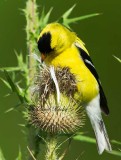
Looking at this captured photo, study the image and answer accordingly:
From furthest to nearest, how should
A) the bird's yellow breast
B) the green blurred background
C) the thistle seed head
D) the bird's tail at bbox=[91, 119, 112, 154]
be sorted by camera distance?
the green blurred background → the bird's tail at bbox=[91, 119, 112, 154] → the bird's yellow breast → the thistle seed head

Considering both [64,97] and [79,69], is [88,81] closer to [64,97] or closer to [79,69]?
[79,69]

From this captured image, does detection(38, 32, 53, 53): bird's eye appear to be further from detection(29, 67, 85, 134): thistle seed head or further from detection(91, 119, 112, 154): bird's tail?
detection(91, 119, 112, 154): bird's tail

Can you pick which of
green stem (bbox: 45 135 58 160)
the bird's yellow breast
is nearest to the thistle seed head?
green stem (bbox: 45 135 58 160)

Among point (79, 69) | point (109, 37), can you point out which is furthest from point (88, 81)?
point (109, 37)

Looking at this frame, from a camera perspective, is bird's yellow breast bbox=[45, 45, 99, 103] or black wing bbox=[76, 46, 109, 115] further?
black wing bbox=[76, 46, 109, 115]

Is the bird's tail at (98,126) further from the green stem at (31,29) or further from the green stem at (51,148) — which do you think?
the green stem at (51,148)

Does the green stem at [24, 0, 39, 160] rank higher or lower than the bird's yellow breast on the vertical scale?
higher

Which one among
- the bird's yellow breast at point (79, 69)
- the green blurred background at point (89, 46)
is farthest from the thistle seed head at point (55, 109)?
the green blurred background at point (89, 46)
